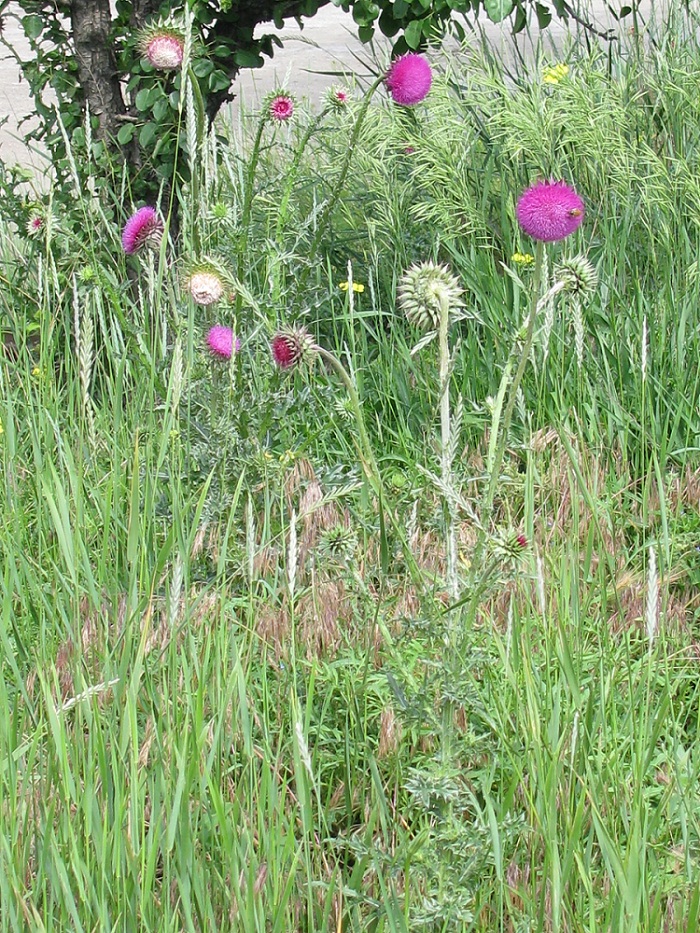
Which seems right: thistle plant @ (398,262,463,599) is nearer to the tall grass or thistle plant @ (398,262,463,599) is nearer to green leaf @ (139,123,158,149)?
the tall grass

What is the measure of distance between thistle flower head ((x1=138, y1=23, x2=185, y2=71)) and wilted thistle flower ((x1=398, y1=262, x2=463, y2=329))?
941 millimetres

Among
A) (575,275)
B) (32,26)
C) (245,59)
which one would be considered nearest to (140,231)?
(575,275)

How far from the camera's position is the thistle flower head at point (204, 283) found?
1912 mm

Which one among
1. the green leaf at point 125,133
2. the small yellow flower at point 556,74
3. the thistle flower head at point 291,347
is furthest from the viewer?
the green leaf at point 125,133

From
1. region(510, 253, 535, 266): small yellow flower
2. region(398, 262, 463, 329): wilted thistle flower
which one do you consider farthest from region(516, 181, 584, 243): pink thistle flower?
region(510, 253, 535, 266): small yellow flower

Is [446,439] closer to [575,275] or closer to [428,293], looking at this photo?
[428,293]

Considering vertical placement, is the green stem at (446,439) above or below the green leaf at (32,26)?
below

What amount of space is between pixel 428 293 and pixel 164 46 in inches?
42.3

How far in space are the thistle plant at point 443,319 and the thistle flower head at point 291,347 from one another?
37cm

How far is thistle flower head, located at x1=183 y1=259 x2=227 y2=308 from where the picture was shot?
1912 mm

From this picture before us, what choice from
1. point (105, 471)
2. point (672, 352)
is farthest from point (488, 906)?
point (672, 352)

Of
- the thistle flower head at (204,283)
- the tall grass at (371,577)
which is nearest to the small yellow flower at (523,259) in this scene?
the tall grass at (371,577)

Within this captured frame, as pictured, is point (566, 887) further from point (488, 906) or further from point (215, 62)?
point (215, 62)

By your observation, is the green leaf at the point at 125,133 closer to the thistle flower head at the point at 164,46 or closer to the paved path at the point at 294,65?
the thistle flower head at the point at 164,46
